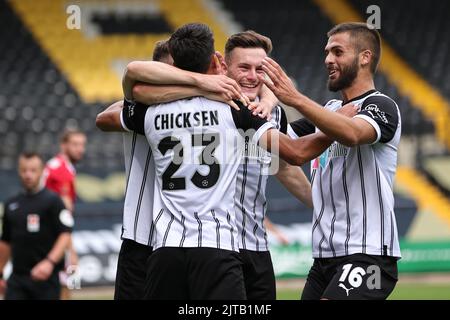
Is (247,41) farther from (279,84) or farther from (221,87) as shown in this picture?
(221,87)

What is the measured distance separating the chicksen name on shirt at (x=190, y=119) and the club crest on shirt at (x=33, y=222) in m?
4.67

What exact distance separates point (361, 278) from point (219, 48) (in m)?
16.3

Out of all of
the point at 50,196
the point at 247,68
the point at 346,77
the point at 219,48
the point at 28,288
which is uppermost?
the point at 219,48

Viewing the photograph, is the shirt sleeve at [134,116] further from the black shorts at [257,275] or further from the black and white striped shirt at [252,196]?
the black shorts at [257,275]

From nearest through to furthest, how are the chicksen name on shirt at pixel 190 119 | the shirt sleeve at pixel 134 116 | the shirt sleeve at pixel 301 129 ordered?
the chicksen name on shirt at pixel 190 119 → the shirt sleeve at pixel 134 116 → the shirt sleeve at pixel 301 129

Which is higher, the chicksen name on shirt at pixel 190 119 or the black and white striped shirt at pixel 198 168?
the chicksen name on shirt at pixel 190 119

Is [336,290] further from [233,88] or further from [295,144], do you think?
[233,88]

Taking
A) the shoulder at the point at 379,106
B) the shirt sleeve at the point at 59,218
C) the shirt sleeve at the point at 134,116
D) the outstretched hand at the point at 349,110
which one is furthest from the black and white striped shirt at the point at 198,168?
the shirt sleeve at the point at 59,218

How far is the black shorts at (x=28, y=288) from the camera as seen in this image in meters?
9.04

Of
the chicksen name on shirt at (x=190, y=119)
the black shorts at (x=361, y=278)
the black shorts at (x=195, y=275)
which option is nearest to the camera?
the black shorts at (x=195, y=275)

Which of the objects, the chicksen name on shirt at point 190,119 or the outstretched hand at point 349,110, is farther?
the outstretched hand at point 349,110

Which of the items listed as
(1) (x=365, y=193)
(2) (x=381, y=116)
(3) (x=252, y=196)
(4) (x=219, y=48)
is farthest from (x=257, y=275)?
(4) (x=219, y=48)

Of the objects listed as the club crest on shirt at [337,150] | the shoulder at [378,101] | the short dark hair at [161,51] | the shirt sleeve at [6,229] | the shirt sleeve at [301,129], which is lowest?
the shirt sleeve at [6,229]

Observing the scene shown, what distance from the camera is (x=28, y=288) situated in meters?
9.08
